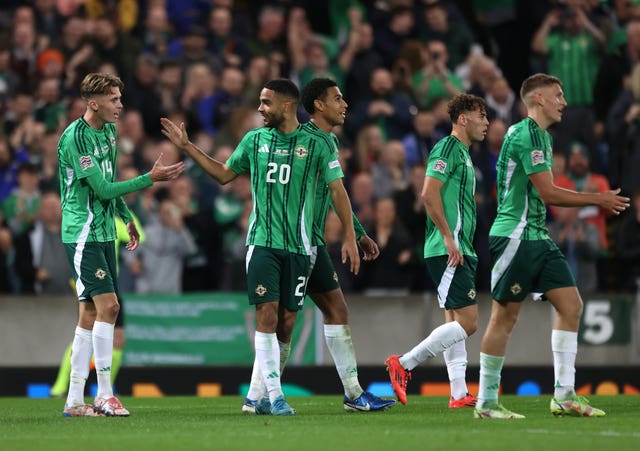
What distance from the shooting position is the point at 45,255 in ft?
50.5

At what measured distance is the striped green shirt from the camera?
10.1 m

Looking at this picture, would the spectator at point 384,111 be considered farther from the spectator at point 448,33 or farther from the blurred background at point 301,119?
the spectator at point 448,33

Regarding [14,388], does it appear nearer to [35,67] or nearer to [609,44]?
[35,67]

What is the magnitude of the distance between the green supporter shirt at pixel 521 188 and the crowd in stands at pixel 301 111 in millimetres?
5788

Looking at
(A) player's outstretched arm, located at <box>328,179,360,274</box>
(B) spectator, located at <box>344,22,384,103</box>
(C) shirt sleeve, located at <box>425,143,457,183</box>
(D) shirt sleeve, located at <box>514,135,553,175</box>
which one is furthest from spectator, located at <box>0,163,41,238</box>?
(D) shirt sleeve, located at <box>514,135,553,175</box>

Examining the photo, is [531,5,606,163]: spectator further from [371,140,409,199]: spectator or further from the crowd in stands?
[371,140,409,199]: spectator

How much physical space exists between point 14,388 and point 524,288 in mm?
7305

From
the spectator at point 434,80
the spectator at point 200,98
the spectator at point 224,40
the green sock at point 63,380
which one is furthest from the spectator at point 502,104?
the green sock at point 63,380

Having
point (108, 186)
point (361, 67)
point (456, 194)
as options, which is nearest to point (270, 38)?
point (361, 67)

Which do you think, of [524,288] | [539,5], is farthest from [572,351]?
[539,5]

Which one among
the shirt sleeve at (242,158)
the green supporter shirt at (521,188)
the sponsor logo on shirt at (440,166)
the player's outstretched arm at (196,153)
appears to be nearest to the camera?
the green supporter shirt at (521,188)

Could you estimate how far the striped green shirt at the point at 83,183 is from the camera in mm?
10148

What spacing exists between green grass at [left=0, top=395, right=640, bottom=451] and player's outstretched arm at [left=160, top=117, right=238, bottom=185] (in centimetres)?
179

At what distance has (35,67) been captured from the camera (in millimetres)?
18016
